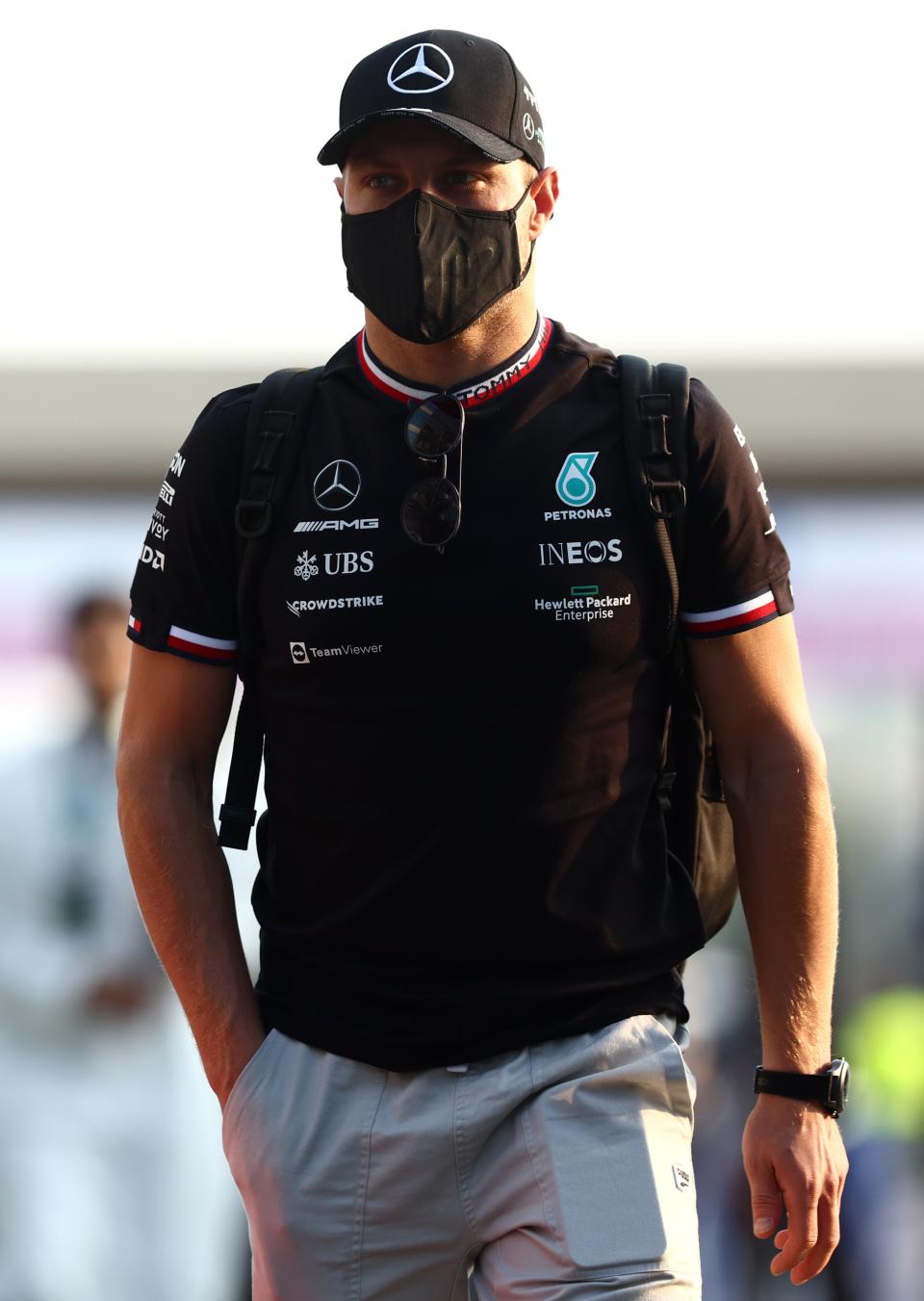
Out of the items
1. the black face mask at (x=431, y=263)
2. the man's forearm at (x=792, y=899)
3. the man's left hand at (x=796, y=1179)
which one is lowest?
the man's left hand at (x=796, y=1179)

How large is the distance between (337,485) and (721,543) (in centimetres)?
48

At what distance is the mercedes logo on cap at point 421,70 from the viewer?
2.12 meters

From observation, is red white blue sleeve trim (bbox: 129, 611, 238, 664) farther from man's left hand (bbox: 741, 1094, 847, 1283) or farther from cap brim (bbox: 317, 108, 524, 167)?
man's left hand (bbox: 741, 1094, 847, 1283)

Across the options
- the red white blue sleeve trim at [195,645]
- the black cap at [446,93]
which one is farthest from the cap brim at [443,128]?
the red white blue sleeve trim at [195,645]

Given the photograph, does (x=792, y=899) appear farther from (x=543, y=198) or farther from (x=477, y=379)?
(x=543, y=198)

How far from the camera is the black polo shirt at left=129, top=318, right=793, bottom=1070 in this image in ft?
6.62

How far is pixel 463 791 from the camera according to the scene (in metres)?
2.01

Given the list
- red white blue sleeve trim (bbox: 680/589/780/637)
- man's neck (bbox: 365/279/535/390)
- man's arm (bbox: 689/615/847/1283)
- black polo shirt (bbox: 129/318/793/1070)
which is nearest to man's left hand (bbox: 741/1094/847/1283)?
man's arm (bbox: 689/615/847/1283)

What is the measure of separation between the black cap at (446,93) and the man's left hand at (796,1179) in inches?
48.9

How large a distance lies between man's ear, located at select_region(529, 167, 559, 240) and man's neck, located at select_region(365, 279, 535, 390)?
119 mm

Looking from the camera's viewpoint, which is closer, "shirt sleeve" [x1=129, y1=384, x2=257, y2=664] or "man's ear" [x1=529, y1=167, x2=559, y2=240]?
"shirt sleeve" [x1=129, y1=384, x2=257, y2=664]

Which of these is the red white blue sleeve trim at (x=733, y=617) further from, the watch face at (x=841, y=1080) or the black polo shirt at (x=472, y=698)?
the watch face at (x=841, y=1080)

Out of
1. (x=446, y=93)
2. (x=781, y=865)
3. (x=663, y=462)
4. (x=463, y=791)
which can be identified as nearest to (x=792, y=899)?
(x=781, y=865)

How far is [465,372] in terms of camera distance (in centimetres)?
219
